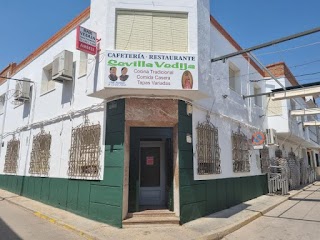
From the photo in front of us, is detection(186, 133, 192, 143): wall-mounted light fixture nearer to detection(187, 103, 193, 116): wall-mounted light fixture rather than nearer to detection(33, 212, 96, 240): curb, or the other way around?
detection(187, 103, 193, 116): wall-mounted light fixture

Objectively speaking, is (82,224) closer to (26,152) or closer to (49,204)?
(49,204)

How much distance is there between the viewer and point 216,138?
9.14m

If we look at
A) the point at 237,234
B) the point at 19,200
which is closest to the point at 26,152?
the point at 19,200

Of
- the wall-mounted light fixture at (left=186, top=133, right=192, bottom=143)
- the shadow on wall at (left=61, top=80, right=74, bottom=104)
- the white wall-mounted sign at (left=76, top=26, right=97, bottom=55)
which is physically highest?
the white wall-mounted sign at (left=76, top=26, right=97, bottom=55)

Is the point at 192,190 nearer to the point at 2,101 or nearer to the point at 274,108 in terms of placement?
the point at 274,108


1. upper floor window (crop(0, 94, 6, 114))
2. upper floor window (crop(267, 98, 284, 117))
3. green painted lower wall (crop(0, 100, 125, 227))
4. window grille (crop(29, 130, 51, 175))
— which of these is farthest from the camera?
upper floor window (crop(0, 94, 6, 114))

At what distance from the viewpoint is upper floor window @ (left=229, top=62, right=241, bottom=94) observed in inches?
453

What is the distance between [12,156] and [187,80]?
35.4 feet

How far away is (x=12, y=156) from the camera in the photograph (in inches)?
518

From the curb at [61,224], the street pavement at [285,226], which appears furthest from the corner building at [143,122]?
the street pavement at [285,226]

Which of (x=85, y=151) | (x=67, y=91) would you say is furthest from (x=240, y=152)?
(x=67, y=91)

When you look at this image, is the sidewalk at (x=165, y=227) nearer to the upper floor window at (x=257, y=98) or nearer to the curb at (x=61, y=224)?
the curb at (x=61, y=224)

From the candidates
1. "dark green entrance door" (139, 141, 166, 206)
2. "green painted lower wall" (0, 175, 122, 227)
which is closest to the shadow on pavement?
"green painted lower wall" (0, 175, 122, 227)

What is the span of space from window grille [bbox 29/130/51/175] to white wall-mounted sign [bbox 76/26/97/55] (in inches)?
186
